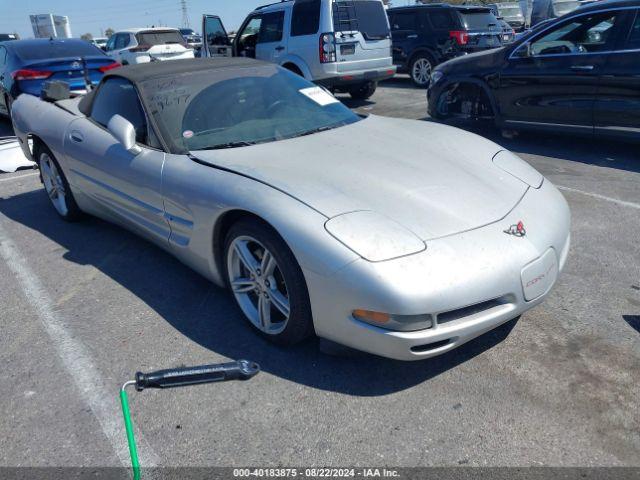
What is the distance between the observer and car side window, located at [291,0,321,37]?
977 centimetres

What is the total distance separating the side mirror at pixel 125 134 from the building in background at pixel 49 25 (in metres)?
31.3

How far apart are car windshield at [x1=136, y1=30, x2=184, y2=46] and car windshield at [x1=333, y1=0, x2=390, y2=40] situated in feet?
23.3

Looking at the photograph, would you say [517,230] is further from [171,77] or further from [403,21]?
[403,21]

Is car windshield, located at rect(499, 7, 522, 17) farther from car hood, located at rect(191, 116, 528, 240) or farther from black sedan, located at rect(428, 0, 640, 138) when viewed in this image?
car hood, located at rect(191, 116, 528, 240)

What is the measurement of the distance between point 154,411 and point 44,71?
7657mm

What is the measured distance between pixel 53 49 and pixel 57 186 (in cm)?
546

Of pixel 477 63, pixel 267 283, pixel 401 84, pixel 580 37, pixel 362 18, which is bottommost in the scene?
pixel 401 84

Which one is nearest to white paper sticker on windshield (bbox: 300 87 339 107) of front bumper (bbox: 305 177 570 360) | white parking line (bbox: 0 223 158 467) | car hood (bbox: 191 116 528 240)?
car hood (bbox: 191 116 528 240)

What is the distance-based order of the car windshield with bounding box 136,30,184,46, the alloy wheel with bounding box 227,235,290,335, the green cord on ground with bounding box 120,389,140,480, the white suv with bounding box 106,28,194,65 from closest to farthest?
1. the green cord on ground with bounding box 120,389,140,480
2. the alloy wheel with bounding box 227,235,290,335
3. the white suv with bounding box 106,28,194,65
4. the car windshield with bounding box 136,30,184,46

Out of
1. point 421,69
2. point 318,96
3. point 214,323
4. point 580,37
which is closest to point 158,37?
point 421,69

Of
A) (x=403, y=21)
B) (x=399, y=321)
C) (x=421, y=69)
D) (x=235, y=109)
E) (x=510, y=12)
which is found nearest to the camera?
(x=399, y=321)

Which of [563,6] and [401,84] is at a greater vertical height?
[563,6]

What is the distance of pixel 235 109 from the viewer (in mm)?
3711

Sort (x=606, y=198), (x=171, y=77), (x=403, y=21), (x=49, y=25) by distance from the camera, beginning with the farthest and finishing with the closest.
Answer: (x=49, y=25) → (x=403, y=21) → (x=606, y=198) → (x=171, y=77)
